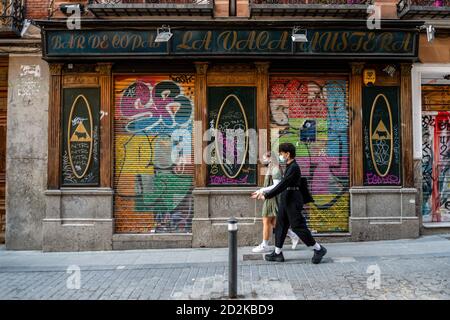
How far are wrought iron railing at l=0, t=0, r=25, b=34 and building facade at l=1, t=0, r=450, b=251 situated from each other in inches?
24.1

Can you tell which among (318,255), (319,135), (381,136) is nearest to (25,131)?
(319,135)

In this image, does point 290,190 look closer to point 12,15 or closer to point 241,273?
point 241,273

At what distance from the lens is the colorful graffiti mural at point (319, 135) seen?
9.46 m

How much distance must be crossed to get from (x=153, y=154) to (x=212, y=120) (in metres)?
1.45

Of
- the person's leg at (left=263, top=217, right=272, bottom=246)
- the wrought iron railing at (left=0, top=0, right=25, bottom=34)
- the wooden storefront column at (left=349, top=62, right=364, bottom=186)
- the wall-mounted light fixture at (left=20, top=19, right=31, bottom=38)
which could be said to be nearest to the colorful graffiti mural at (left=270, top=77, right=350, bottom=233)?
the wooden storefront column at (left=349, top=62, right=364, bottom=186)

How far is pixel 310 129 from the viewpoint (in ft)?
31.4

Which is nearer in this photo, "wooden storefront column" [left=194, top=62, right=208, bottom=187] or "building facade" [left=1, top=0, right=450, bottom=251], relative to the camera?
"building facade" [left=1, top=0, right=450, bottom=251]

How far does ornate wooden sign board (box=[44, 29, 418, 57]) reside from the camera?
9.11m

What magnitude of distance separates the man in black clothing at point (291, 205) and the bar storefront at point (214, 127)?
1.84 m

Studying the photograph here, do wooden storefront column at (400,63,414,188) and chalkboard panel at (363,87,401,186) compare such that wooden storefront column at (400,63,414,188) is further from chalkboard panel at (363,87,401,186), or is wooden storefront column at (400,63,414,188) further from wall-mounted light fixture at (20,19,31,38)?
wall-mounted light fixture at (20,19,31,38)

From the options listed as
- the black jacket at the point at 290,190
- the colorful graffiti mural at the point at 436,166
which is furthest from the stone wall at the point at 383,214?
the black jacket at the point at 290,190

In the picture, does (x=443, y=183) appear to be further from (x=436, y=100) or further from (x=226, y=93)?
(x=226, y=93)

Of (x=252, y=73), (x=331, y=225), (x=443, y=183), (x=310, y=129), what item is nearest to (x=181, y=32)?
(x=252, y=73)

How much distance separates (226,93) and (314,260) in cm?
398
